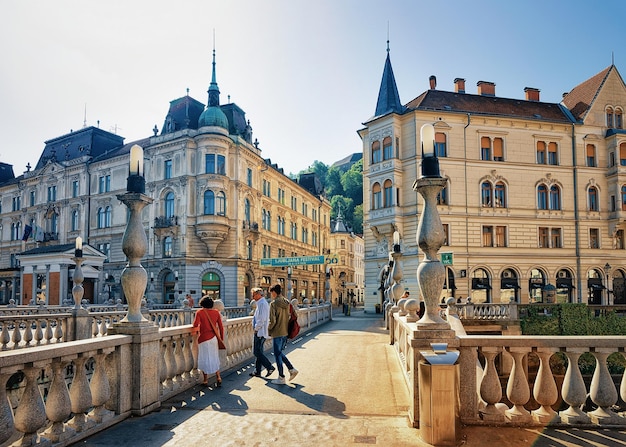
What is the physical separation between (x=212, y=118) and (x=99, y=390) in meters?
37.9

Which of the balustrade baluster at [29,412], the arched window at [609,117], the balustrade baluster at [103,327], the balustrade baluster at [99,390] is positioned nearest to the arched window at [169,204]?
the balustrade baluster at [103,327]

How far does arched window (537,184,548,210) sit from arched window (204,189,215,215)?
2692 centimetres

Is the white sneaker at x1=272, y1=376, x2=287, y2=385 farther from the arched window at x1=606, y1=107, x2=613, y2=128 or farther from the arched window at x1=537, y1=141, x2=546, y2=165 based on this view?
the arched window at x1=606, y1=107, x2=613, y2=128

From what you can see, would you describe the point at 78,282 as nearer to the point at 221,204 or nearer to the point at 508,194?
the point at 221,204

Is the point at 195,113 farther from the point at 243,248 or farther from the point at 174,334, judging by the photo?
the point at 174,334

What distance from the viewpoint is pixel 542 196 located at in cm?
3809

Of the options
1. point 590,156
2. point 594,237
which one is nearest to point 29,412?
point 594,237

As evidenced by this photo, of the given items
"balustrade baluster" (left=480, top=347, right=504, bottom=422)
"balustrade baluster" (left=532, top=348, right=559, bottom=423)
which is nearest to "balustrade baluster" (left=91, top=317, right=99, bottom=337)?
"balustrade baluster" (left=480, top=347, right=504, bottom=422)

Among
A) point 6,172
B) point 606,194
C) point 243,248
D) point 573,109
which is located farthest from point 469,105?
point 6,172

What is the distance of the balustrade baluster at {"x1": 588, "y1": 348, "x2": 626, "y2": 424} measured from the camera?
5.32m

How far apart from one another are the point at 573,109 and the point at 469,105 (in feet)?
32.8

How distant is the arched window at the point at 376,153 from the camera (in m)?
38.2

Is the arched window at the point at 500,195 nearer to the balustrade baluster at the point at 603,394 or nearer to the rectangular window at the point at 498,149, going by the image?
the rectangular window at the point at 498,149

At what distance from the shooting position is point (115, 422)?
5.82m
